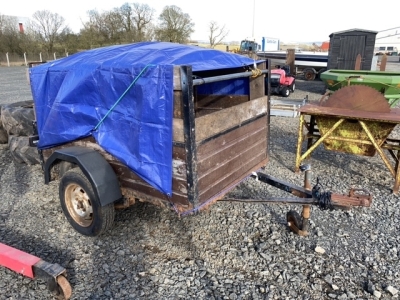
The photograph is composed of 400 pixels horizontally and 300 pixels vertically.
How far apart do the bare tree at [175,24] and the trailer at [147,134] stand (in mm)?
37450

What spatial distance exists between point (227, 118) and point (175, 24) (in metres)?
40.0

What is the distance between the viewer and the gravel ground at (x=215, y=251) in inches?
114

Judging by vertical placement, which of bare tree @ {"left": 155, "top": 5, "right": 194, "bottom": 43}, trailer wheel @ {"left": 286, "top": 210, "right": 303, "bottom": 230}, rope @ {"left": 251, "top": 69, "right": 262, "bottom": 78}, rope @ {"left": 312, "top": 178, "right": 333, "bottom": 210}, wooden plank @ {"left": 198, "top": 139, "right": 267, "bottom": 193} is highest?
bare tree @ {"left": 155, "top": 5, "right": 194, "bottom": 43}

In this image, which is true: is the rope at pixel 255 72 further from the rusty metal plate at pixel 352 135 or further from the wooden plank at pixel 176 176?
the rusty metal plate at pixel 352 135

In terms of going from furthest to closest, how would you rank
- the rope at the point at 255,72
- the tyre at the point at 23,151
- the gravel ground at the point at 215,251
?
1. the tyre at the point at 23,151
2. the rope at the point at 255,72
3. the gravel ground at the point at 215,251

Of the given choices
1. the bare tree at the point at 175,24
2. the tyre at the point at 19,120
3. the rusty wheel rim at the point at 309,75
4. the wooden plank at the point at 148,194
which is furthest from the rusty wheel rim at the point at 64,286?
the bare tree at the point at 175,24

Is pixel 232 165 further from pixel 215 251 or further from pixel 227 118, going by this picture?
pixel 215 251

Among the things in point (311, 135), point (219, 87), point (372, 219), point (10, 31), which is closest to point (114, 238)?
point (219, 87)

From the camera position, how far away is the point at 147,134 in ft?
9.28

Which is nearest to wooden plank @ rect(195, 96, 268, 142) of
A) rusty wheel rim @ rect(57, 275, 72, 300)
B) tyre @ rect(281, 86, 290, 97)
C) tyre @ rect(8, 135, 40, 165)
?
rusty wheel rim @ rect(57, 275, 72, 300)

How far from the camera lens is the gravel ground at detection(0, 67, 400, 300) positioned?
2.89 meters

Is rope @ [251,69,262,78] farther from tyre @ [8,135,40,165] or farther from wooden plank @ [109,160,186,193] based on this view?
tyre @ [8,135,40,165]

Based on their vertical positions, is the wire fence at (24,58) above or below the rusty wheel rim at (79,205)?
above

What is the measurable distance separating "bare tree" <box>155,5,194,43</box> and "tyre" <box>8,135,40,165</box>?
117 feet
